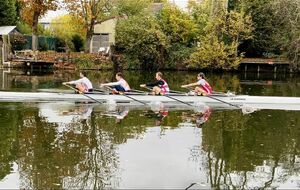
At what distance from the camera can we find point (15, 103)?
21641mm

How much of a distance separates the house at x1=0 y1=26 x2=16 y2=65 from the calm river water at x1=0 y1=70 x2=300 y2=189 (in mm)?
32064

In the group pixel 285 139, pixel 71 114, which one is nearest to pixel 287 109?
pixel 285 139

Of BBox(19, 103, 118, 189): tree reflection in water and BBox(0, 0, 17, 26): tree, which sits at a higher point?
BBox(0, 0, 17, 26): tree

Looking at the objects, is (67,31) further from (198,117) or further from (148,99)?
(198,117)

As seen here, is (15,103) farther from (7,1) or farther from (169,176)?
(7,1)

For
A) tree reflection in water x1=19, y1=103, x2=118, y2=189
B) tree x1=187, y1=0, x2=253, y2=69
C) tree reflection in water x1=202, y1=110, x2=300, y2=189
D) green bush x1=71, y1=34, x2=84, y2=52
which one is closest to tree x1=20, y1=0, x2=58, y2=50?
green bush x1=71, y1=34, x2=84, y2=52

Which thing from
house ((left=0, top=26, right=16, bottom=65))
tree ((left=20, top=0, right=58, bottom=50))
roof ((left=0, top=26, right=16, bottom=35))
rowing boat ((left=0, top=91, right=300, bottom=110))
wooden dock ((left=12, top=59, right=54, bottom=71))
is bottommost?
rowing boat ((left=0, top=91, right=300, bottom=110))

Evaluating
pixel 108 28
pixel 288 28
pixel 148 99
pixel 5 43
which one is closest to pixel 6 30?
pixel 5 43

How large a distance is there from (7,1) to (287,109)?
41504mm

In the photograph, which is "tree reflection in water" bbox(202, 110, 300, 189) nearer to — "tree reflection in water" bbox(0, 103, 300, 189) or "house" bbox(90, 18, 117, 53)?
"tree reflection in water" bbox(0, 103, 300, 189)

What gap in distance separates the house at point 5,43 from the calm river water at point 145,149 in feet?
105

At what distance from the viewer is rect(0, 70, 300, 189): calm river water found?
1074 centimetres

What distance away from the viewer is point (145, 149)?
13477 mm

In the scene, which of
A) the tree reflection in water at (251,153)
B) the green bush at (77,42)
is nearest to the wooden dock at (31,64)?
the green bush at (77,42)
